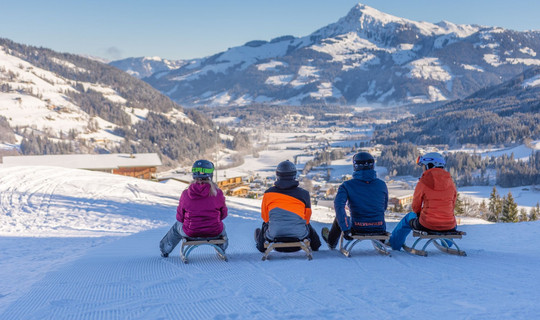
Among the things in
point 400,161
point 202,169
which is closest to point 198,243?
point 202,169

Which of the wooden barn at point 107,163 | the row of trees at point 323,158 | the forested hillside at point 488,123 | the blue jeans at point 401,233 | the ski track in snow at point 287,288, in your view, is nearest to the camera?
the ski track in snow at point 287,288

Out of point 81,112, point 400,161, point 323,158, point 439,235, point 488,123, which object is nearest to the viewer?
point 439,235

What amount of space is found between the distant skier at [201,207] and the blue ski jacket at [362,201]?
6.62ft

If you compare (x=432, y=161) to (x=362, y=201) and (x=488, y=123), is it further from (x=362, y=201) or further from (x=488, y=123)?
(x=488, y=123)

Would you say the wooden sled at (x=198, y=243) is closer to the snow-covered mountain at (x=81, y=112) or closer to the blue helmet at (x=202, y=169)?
the blue helmet at (x=202, y=169)

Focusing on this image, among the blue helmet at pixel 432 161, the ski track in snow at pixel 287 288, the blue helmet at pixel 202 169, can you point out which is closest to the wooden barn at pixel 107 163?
the ski track in snow at pixel 287 288

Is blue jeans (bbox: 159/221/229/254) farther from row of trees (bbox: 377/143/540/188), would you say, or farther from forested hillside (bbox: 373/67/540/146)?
forested hillside (bbox: 373/67/540/146)

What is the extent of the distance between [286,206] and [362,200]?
1375mm

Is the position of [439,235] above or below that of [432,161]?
below

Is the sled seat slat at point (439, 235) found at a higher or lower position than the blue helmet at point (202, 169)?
lower

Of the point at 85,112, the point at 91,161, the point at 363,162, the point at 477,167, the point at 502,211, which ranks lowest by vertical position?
the point at 502,211

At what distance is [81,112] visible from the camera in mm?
118062

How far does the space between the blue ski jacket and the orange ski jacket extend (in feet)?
2.09

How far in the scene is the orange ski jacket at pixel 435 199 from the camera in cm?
691
